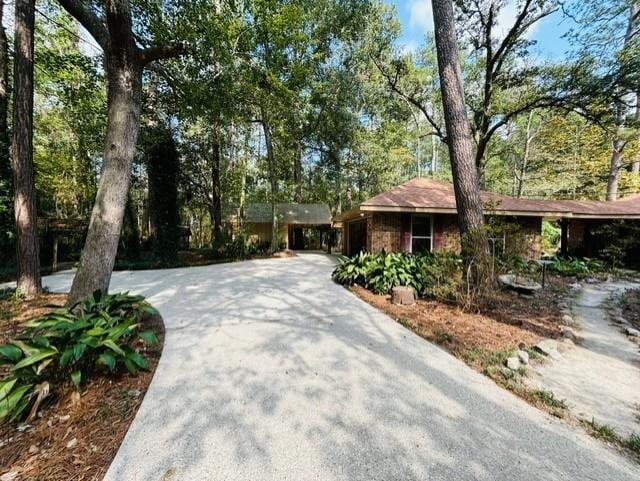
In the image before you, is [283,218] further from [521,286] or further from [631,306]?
[631,306]

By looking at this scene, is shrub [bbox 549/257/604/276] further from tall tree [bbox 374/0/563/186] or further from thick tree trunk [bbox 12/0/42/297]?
thick tree trunk [bbox 12/0/42/297]

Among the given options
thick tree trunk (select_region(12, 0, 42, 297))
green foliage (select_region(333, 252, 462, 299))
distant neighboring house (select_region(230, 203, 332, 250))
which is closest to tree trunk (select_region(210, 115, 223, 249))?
distant neighboring house (select_region(230, 203, 332, 250))

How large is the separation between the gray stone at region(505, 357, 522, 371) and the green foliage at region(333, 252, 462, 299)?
1962 mm

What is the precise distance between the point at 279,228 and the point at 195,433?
1751cm

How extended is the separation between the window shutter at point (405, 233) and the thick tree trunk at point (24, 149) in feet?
32.5

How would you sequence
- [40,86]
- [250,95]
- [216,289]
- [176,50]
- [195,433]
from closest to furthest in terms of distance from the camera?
1. [195,433]
2. [176,50]
3. [216,289]
4. [250,95]
5. [40,86]

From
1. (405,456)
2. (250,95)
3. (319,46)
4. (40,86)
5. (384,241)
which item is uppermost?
(319,46)

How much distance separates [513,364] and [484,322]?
4.49 ft

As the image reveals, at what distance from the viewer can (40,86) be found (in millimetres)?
10484

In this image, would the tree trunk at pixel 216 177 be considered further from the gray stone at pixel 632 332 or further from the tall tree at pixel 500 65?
the gray stone at pixel 632 332

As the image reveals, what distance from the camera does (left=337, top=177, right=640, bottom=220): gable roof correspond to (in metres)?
9.05

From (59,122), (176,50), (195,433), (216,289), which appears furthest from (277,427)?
(59,122)

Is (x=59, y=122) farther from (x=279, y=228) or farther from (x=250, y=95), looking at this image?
(x=250, y=95)

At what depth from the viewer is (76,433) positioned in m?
1.95
